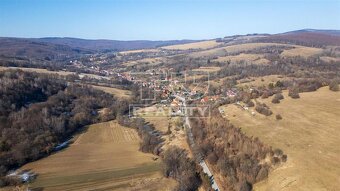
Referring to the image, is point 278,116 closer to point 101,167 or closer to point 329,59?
point 101,167

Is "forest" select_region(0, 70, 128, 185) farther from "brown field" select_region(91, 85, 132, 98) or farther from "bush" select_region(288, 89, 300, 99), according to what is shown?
"bush" select_region(288, 89, 300, 99)

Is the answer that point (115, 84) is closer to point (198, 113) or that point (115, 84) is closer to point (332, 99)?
point (198, 113)

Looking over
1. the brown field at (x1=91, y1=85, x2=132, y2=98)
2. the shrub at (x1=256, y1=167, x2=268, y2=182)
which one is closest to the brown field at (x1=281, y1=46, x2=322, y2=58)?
the brown field at (x1=91, y1=85, x2=132, y2=98)

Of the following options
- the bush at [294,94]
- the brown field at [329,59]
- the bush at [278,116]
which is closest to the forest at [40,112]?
the bush at [278,116]

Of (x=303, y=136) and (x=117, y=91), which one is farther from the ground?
(x=303, y=136)

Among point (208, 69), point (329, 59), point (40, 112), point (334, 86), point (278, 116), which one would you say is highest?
point (334, 86)

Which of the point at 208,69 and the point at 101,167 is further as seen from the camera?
the point at 208,69

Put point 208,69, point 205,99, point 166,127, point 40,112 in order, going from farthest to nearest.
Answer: point 208,69, point 205,99, point 40,112, point 166,127

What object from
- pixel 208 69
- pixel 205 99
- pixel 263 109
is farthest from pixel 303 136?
pixel 208 69
